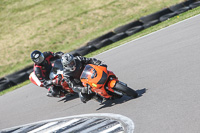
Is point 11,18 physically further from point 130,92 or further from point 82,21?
point 130,92

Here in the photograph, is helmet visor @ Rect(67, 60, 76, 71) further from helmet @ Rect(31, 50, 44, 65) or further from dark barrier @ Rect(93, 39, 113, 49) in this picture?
dark barrier @ Rect(93, 39, 113, 49)

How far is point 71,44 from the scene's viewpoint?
800 inches

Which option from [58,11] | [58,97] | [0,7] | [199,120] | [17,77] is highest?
[0,7]

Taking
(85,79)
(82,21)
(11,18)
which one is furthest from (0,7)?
(85,79)

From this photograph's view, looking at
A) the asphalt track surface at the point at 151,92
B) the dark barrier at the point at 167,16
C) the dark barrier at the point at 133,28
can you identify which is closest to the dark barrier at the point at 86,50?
the dark barrier at the point at 133,28

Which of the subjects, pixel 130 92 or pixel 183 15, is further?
pixel 183 15

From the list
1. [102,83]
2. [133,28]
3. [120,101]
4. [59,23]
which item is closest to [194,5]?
[133,28]

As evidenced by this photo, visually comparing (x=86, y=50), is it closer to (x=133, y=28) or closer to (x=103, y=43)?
(x=103, y=43)

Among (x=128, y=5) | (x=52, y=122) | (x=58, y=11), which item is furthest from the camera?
(x=58, y=11)

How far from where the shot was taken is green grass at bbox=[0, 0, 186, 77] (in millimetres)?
20500

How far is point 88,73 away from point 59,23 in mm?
16999

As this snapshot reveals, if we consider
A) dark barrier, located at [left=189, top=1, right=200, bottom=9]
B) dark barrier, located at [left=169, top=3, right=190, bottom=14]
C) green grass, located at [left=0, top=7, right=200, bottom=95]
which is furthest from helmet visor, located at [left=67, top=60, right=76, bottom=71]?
dark barrier, located at [left=189, top=1, right=200, bottom=9]

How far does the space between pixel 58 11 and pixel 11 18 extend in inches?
169

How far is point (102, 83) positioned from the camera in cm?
698
